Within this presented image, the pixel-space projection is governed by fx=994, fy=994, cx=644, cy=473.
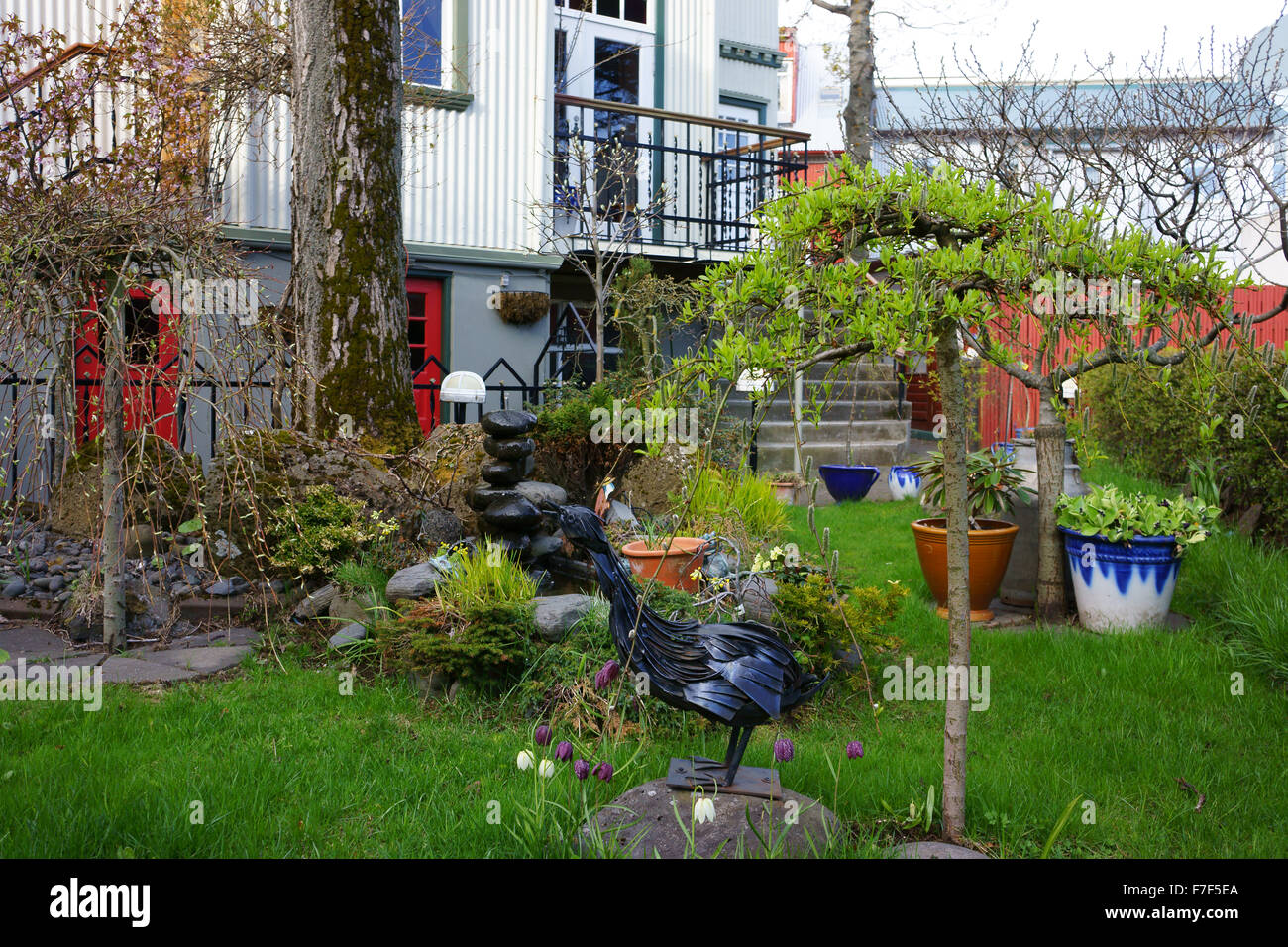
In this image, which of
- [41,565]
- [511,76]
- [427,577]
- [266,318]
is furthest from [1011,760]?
[511,76]

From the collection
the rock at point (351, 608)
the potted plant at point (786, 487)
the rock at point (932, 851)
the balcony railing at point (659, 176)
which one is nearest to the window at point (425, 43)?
the balcony railing at point (659, 176)

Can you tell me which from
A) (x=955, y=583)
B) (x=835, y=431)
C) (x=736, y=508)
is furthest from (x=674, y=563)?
(x=835, y=431)

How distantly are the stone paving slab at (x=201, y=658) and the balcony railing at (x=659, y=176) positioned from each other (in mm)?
6119

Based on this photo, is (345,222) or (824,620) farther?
(345,222)

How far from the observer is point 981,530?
19.2 ft

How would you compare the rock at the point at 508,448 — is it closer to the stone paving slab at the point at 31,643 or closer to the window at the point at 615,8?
the stone paving slab at the point at 31,643

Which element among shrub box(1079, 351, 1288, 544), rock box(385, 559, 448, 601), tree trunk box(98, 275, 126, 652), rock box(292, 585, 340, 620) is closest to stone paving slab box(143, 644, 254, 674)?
tree trunk box(98, 275, 126, 652)

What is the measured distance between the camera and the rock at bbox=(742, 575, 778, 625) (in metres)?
4.73

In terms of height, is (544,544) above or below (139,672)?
above

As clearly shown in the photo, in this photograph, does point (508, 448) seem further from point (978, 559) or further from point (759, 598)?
point (978, 559)

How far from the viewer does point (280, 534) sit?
5359 mm

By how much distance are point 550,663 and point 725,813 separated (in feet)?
5.19

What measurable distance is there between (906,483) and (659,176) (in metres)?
4.97

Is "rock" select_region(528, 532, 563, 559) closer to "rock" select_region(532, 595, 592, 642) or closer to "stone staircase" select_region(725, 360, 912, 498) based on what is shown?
"rock" select_region(532, 595, 592, 642)
